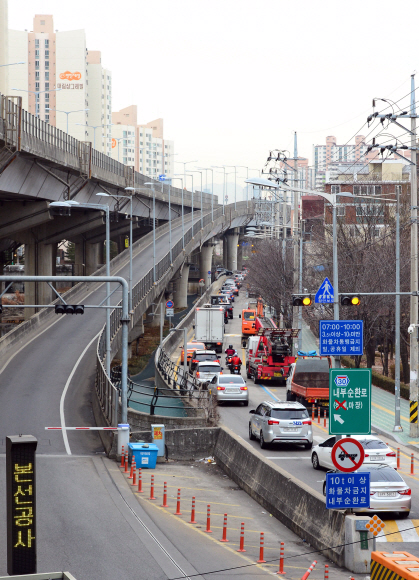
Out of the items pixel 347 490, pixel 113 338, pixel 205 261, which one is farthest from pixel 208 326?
pixel 205 261

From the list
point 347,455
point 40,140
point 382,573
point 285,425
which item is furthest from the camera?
point 40,140

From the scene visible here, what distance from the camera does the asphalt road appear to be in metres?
13.4

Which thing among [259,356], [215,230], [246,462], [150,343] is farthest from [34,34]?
[246,462]

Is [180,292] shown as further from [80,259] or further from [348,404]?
[348,404]

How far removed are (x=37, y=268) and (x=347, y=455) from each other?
5327 cm

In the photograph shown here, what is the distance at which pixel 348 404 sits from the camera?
12992 millimetres

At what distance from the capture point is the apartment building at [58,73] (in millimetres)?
179125

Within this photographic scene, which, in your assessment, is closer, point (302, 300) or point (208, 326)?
point (302, 300)

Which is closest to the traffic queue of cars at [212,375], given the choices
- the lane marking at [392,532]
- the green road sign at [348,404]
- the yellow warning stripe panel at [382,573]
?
the lane marking at [392,532]

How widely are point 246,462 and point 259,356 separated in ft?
80.5

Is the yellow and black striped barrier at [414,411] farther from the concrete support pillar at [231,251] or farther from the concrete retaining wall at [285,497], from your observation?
the concrete support pillar at [231,251]

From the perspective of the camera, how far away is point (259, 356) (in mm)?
44594

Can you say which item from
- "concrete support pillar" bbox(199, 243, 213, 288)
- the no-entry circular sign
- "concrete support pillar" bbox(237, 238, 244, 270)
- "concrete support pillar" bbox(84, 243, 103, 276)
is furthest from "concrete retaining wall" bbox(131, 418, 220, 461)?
"concrete support pillar" bbox(237, 238, 244, 270)

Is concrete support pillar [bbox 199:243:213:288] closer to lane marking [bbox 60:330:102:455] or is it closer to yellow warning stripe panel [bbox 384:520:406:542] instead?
lane marking [bbox 60:330:102:455]
